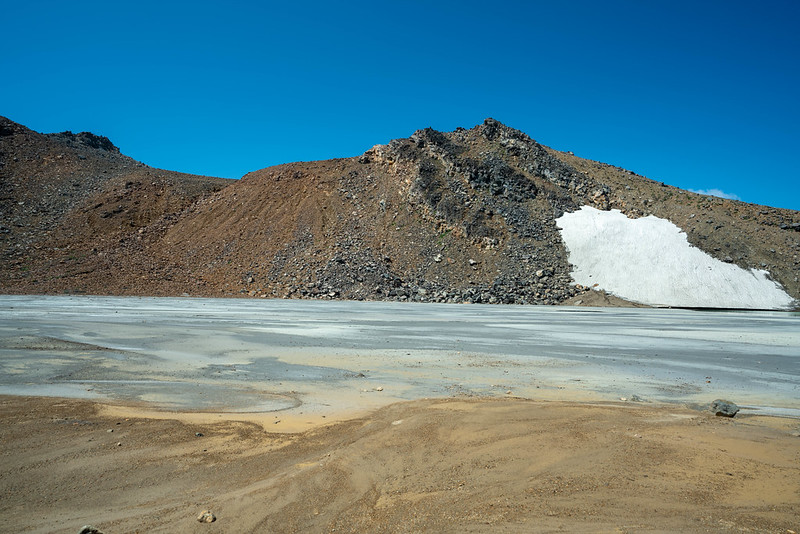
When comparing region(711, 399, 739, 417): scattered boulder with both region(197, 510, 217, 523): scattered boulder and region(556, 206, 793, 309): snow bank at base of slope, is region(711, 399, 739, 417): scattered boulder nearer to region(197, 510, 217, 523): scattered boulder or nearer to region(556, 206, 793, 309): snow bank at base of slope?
region(197, 510, 217, 523): scattered boulder

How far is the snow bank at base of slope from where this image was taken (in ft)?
132

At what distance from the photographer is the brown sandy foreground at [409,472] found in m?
4.04

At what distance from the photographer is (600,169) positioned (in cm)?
6019

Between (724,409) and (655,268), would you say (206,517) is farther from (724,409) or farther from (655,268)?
(655,268)

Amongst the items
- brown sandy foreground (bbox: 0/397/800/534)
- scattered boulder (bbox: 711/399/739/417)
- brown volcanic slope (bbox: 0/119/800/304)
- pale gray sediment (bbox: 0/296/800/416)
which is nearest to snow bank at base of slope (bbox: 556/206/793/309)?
brown volcanic slope (bbox: 0/119/800/304)

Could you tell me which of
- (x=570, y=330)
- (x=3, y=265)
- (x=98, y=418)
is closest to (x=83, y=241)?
(x=3, y=265)

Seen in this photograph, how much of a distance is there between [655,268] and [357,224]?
27262 millimetres

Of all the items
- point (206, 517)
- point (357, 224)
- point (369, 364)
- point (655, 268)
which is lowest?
point (206, 517)

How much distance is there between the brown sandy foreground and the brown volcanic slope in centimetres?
3469

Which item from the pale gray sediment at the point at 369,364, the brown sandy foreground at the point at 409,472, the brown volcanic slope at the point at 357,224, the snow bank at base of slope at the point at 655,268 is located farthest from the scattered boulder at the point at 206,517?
the snow bank at base of slope at the point at 655,268

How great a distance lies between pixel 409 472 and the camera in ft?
16.4

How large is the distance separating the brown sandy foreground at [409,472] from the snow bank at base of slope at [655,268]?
37.9 m

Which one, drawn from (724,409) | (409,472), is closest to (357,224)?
(724,409)

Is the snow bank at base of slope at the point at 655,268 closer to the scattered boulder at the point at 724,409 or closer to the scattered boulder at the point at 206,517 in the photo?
the scattered boulder at the point at 724,409
